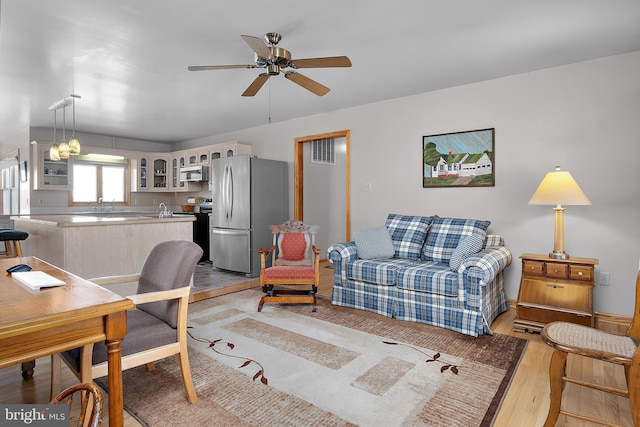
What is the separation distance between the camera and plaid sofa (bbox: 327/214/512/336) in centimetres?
297

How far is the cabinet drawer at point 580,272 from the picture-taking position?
9.46ft

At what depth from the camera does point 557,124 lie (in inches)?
137

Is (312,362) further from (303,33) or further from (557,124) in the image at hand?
(557,124)

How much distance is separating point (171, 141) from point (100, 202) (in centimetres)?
188

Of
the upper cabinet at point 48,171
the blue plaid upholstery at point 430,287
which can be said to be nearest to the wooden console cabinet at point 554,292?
the blue plaid upholstery at point 430,287

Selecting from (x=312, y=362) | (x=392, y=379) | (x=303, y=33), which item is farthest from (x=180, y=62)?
(x=392, y=379)

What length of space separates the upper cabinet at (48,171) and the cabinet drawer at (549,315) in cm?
710

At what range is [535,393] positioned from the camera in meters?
2.09

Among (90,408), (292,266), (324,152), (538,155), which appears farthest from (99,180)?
(90,408)

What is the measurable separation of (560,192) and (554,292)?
84 centimetres

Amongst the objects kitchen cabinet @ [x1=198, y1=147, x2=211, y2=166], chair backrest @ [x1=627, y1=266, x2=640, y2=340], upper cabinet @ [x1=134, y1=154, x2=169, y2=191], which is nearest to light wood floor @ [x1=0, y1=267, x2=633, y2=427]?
chair backrest @ [x1=627, y1=266, x2=640, y2=340]

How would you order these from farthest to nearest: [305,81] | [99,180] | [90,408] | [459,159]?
[99,180] → [459,159] → [305,81] → [90,408]

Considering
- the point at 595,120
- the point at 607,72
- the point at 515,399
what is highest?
the point at 607,72

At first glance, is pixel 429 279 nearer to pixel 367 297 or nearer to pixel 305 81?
pixel 367 297
